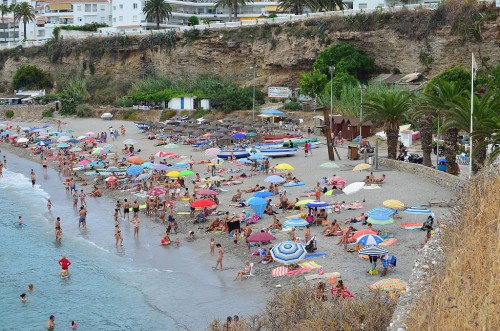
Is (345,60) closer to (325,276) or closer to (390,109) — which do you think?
(390,109)

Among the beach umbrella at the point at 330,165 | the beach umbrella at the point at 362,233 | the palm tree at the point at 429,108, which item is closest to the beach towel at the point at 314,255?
the beach umbrella at the point at 362,233

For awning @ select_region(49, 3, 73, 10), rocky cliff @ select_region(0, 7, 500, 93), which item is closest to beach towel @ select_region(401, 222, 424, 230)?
rocky cliff @ select_region(0, 7, 500, 93)

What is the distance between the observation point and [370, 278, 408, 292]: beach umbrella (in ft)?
59.8

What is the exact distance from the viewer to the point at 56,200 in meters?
37.6

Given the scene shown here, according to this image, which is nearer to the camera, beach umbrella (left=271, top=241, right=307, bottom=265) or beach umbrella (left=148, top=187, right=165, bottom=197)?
beach umbrella (left=271, top=241, right=307, bottom=265)

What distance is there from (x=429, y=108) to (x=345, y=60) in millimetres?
29061

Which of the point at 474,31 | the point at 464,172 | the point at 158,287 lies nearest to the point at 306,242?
the point at 158,287

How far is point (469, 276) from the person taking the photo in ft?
39.1

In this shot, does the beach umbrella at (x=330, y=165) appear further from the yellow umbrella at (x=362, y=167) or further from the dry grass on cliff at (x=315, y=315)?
the dry grass on cliff at (x=315, y=315)

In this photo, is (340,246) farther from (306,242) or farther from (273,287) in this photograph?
(273,287)

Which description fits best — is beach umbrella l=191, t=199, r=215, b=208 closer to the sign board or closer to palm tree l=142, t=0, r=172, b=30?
the sign board

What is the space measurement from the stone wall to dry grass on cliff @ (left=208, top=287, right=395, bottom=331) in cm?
1289

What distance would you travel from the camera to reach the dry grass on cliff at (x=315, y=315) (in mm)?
14562

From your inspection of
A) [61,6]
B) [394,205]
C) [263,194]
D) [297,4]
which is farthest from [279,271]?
[61,6]
